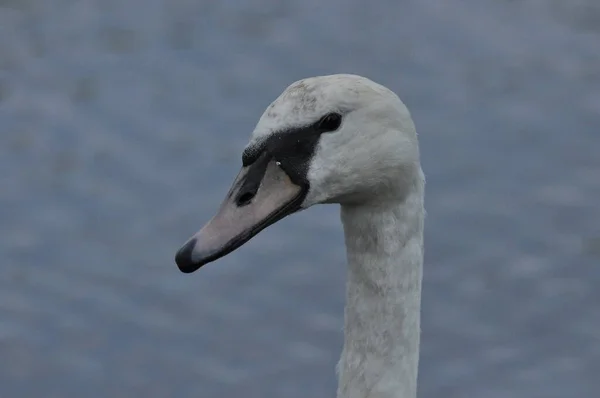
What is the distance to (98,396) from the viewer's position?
30.4ft

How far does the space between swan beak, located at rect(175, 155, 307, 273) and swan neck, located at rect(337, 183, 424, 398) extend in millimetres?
326

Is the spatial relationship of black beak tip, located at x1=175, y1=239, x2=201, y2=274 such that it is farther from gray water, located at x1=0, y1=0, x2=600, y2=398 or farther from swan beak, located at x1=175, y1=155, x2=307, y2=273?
gray water, located at x1=0, y1=0, x2=600, y2=398

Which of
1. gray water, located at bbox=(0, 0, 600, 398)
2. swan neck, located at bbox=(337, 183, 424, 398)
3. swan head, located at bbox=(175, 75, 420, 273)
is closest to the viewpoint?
swan head, located at bbox=(175, 75, 420, 273)

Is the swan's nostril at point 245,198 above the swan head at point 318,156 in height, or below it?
below

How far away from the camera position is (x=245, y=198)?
5.97 meters

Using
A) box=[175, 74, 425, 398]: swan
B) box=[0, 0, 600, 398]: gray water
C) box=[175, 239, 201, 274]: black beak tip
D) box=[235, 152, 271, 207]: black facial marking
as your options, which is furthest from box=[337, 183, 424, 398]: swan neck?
box=[0, 0, 600, 398]: gray water

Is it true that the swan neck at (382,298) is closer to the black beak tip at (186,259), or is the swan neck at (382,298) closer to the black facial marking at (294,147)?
the black facial marking at (294,147)

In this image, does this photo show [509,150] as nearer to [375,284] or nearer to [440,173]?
[440,173]

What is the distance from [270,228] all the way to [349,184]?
397 cm

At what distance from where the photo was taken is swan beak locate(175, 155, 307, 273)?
→ 19.2 ft

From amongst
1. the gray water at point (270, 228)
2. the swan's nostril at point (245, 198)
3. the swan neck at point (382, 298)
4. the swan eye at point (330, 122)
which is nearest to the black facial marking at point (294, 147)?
the swan eye at point (330, 122)

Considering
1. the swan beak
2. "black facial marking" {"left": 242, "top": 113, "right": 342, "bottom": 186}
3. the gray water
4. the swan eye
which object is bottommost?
the swan beak

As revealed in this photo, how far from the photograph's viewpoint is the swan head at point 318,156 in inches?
234

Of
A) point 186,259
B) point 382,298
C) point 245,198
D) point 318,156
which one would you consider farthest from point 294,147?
point 382,298
